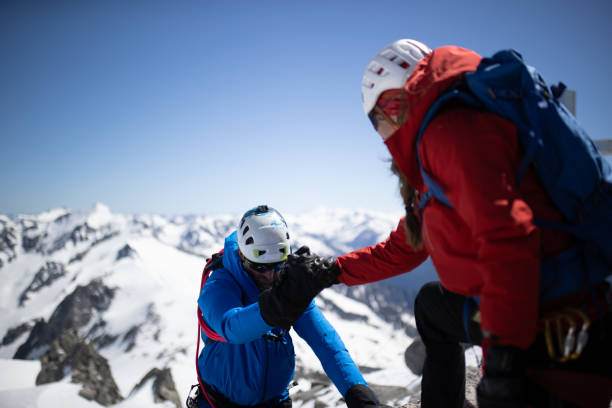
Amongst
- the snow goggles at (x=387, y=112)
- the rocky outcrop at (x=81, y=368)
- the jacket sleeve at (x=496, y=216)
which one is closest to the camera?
the jacket sleeve at (x=496, y=216)

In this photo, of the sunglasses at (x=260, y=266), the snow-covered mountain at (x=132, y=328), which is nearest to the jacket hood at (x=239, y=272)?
the sunglasses at (x=260, y=266)

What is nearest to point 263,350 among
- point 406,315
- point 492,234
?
point 492,234

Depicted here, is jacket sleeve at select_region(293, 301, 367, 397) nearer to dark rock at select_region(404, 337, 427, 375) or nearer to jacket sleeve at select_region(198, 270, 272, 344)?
jacket sleeve at select_region(198, 270, 272, 344)

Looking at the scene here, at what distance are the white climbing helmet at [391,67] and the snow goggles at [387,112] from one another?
0.17 feet

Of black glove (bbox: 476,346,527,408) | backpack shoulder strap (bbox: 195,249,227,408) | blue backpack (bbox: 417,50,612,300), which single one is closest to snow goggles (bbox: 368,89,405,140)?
blue backpack (bbox: 417,50,612,300)

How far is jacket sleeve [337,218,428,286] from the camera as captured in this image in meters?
3.78

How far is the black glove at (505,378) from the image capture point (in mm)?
2145

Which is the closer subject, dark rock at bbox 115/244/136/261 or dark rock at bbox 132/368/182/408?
dark rock at bbox 132/368/182/408

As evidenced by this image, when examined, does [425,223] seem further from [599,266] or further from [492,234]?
[599,266]

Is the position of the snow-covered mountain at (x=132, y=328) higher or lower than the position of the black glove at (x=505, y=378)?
lower

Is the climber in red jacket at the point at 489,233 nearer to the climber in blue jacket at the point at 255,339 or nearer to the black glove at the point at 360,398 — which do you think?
the climber in blue jacket at the point at 255,339

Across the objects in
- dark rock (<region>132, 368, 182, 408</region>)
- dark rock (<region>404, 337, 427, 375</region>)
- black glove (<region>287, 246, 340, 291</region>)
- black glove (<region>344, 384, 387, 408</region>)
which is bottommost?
dark rock (<region>132, 368, 182, 408</region>)

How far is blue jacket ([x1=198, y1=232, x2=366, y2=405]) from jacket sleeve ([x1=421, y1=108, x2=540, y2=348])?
2901 millimetres

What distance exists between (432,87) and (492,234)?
118 cm
